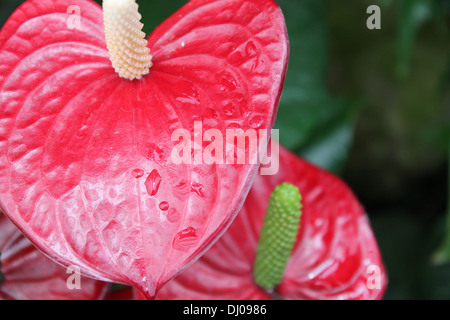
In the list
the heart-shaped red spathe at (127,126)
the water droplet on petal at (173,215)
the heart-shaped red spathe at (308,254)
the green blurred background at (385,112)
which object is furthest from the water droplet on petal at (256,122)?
the green blurred background at (385,112)

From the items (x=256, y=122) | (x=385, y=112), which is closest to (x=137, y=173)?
(x=256, y=122)

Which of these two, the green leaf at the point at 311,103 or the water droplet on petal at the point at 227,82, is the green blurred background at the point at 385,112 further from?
the water droplet on petal at the point at 227,82

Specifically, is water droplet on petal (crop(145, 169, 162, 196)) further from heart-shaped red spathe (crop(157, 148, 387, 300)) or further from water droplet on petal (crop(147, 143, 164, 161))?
heart-shaped red spathe (crop(157, 148, 387, 300))

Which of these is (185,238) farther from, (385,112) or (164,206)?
(385,112)

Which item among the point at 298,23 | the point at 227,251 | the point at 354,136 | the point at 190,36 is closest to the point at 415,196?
the point at 354,136

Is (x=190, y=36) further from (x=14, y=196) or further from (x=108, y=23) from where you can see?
(x=14, y=196)
